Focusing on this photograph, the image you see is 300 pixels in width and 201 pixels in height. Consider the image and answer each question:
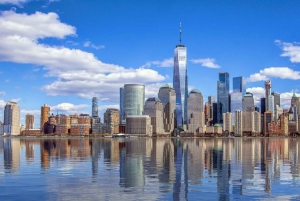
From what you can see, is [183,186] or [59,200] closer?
[59,200]

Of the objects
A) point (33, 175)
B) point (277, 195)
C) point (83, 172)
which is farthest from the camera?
point (83, 172)

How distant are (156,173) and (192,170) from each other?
838 centimetres

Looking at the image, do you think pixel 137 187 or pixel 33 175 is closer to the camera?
pixel 137 187

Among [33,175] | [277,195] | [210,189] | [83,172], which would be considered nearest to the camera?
[277,195]

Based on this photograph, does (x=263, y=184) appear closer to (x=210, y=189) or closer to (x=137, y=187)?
(x=210, y=189)

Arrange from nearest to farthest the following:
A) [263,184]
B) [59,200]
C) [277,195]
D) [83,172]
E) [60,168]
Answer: [59,200] → [277,195] → [263,184] → [83,172] → [60,168]

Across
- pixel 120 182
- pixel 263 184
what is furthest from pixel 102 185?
pixel 263 184

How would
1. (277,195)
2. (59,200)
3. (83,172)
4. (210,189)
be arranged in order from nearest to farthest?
1. (59,200)
2. (277,195)
3. (210,189)
4. (83,172)

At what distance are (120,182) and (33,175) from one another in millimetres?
15867

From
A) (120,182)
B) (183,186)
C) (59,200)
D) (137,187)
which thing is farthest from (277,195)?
(59,200)

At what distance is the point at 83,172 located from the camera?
2719 inches

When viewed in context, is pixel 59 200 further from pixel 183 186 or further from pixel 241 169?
pixel 241 169

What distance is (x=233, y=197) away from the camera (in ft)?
153

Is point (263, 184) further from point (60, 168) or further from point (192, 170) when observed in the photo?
point (60, 168)
